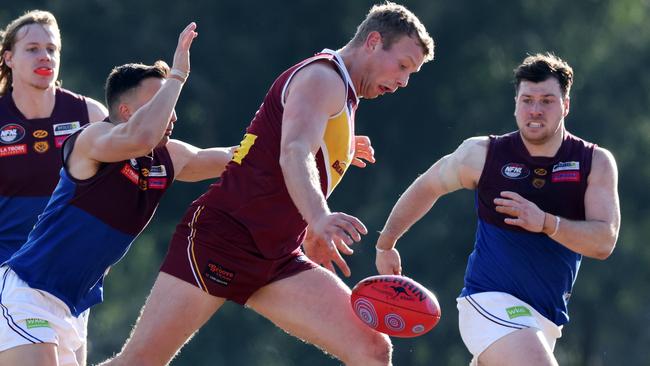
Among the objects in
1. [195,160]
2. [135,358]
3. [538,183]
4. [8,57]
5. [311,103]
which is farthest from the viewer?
[8,57]

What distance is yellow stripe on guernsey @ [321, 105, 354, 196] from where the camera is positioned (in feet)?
20.9

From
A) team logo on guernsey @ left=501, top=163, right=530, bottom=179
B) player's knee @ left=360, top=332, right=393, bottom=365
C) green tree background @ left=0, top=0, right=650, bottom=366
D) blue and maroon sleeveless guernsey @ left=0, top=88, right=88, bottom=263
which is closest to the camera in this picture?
player's knee @ left=360, top=332, right=393, bottom=365

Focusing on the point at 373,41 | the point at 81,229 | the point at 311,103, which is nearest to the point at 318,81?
the point at 311,103

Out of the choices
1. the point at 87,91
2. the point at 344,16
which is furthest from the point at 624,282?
the point at 87,91

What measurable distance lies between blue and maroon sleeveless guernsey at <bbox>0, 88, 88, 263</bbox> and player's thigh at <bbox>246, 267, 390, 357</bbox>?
178 centimetres

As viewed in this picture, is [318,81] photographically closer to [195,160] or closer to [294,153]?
[294,153]

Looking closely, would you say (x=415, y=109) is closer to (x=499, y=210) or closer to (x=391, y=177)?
(x=391, y=177)

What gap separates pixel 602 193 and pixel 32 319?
3032 mm

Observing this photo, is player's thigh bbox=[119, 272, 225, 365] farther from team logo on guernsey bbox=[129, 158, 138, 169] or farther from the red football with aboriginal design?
the red football with aboriginal design

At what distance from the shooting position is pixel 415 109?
22.1 m

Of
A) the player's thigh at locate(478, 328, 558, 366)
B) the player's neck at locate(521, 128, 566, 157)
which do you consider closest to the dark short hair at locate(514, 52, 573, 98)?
the player's neck at locate(521, 128, 566, 157)

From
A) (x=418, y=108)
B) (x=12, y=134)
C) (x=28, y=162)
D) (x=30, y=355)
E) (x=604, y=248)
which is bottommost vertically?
(x=418, y=108)

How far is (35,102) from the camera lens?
26.2 feet

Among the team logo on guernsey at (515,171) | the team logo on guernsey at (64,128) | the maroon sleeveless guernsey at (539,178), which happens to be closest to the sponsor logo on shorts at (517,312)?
the maroon sleeveless guernsey at (539,178)
